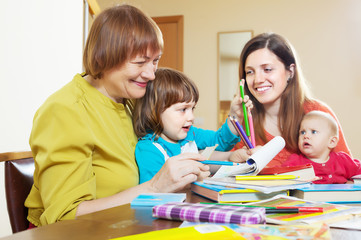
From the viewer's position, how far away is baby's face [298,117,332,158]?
4.26 ft

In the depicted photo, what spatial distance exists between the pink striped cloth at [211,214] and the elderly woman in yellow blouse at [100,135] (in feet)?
0.91

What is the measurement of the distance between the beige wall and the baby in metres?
2.98

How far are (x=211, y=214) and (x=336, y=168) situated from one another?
87 centimetres

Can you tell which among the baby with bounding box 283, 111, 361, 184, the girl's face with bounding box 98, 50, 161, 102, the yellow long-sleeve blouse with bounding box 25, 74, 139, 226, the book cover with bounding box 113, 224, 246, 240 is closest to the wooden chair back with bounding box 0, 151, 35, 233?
the yellow long-sleeve blouse with bounding box 25, 74, 139, 226

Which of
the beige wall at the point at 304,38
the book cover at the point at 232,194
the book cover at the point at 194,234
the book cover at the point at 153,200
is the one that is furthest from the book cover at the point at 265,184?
the beige wall at the point at 304,38

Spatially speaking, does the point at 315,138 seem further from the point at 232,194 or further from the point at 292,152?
the point at 232,194

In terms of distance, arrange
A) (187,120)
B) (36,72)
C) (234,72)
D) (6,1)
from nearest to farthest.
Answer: (187,120)
(6,1)
(36,72)
(234,72)

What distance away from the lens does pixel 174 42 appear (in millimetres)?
4730

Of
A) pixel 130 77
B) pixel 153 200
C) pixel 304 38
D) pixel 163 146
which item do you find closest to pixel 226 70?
pixel 304 38

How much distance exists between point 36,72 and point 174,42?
2.96 m

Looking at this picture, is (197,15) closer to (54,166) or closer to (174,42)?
(174,42)

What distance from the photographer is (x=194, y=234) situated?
1.61ft

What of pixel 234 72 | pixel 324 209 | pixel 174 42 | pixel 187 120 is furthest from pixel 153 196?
pixel 174 42

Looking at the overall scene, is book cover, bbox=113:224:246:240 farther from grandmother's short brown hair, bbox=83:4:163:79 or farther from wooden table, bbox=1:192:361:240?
grandmother's short brown hair, bbox=83:4:163:79
